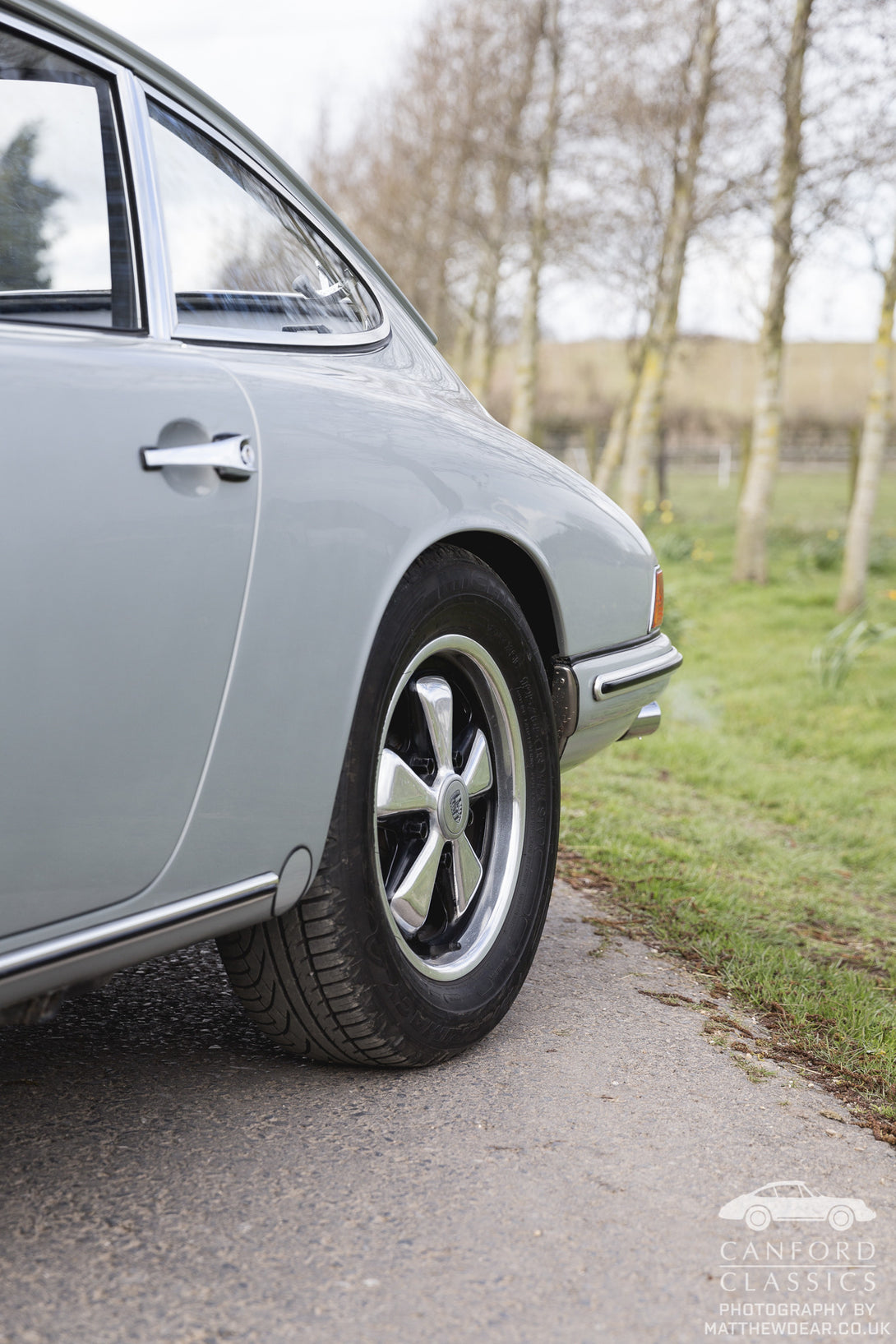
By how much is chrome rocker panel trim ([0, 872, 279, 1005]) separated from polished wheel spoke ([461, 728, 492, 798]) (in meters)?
0.66

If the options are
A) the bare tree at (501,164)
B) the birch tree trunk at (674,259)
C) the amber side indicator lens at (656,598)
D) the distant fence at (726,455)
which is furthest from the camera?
the distant fence at (726,455)

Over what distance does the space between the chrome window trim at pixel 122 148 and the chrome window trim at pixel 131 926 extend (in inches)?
30.9

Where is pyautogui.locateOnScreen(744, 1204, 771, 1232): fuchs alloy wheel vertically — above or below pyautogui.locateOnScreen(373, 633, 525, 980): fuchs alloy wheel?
below

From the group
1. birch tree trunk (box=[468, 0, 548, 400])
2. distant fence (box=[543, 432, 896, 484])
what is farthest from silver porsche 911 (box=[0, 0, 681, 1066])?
distant fence (box=[543, 432, 896, 484])

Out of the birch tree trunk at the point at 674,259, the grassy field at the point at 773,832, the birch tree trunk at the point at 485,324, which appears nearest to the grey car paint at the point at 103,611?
the grassy field at the point at 773,832

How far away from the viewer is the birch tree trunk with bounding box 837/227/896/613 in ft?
34.8

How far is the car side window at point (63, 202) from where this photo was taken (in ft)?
5.79

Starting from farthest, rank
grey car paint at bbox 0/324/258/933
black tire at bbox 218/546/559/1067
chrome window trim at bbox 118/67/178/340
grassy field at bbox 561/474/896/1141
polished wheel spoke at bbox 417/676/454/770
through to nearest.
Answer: grassy field at bbox 561/474/896/1141 → polished wheel spoke at bbox 417/676/454/770 → black tire at bbox 218/546/559/1067 → chrome window trim at bbox 118/67/178/340 → grey car paint at bbox 0/324/258/933

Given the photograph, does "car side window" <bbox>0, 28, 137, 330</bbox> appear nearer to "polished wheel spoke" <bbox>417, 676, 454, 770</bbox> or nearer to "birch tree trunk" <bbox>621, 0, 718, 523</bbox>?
"polished wheel spoke" <bbox>417, 676, 454, 770</bbox>

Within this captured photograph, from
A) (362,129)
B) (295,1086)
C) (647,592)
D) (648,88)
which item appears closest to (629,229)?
(648,88)

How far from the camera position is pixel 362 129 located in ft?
81.9

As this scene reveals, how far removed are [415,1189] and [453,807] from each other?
698 millimetres

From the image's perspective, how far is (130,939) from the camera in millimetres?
1553

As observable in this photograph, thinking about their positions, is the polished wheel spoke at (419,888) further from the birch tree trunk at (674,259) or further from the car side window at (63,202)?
the birch tree trunk at (674,259)
